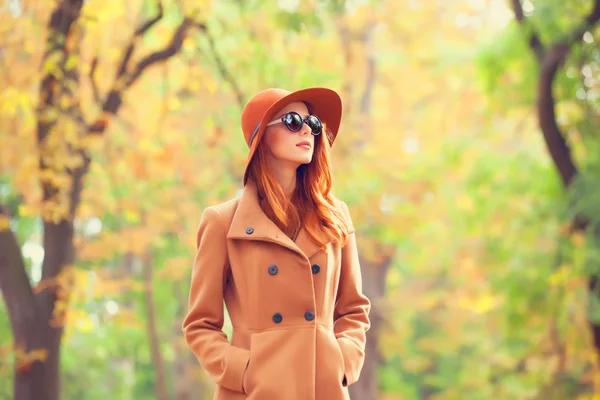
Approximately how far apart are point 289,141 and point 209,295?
60 centimetres

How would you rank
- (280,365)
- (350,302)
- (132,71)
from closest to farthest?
(280,365) → (350,302) → (132,71)

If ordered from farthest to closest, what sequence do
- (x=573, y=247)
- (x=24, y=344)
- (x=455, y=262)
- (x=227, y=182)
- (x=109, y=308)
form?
(x=455, y=262)
(x=109, y=308)
(x=227, y=182)
(x=573, y=247)
(x=24, y=344)

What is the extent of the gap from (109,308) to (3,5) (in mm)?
7770

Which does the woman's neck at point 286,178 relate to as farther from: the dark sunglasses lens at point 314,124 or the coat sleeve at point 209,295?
the coat sleeve at point 209,295

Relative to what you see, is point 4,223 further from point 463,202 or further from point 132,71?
point 463,202

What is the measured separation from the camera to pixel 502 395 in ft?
46.5

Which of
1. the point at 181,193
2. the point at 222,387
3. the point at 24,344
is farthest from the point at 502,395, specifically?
the point at 222,387

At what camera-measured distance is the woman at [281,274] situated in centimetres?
293

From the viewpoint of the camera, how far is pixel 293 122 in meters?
3.11

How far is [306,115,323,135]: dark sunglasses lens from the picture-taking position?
3158 mm

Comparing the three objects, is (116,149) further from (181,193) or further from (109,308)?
(109,308)

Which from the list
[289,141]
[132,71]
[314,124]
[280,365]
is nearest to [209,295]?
[280,365]

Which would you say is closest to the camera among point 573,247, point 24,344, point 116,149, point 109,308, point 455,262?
point 24,344

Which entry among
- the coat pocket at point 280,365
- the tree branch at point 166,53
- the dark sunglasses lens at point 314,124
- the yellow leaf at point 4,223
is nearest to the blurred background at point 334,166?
the tree branch at point 166,53
